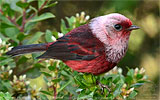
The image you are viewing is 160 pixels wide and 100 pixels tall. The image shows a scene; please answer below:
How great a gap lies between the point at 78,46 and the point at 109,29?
30 cm

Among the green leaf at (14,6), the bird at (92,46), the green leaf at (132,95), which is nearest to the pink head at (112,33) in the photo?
the bird at (92,46)

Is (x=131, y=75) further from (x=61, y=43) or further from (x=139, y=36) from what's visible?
(x=139, y=36)

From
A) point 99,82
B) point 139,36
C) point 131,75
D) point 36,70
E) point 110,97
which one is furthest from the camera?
point 139,36

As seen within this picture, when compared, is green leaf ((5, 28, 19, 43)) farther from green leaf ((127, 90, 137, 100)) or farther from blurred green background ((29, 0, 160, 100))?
blurred green background ((29, 0, 160, 100))

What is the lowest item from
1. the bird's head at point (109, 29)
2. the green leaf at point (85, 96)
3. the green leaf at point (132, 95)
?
the green leaf at point (132, 95)

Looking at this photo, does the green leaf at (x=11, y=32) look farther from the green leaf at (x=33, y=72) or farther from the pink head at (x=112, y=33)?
the pink head at (x=112, y=33)

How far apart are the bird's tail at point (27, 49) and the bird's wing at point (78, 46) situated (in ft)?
0.27

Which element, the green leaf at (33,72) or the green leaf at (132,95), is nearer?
the green leaf at (132,95)

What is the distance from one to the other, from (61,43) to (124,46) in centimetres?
52

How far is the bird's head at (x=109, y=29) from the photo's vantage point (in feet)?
8.91

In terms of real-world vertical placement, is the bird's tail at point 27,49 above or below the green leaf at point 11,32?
below

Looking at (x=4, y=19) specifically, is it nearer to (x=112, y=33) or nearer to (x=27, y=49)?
(x=27, y=49)

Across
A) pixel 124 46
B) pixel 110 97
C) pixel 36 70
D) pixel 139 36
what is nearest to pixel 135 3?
pixel 139 36

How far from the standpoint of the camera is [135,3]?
14.0 feet
